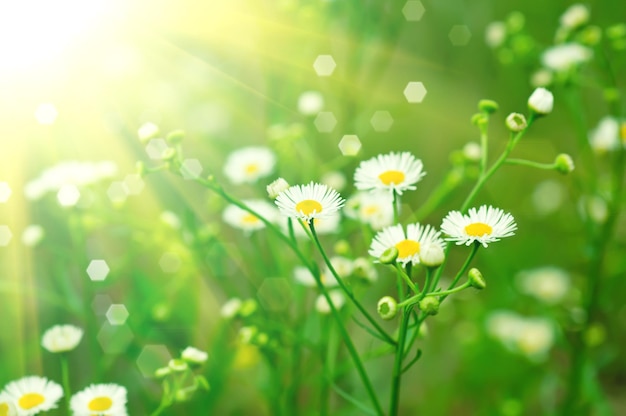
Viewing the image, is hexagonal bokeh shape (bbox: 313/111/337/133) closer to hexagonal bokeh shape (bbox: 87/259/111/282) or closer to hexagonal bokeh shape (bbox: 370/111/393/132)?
hexagonal bokeh shape (bbox: 370/111/393/132)

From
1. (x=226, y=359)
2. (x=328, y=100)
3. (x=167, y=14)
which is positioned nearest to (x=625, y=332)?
(x=328, y=100)

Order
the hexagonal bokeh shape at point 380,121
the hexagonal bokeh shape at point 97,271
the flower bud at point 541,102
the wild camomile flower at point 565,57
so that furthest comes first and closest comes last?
the hexagonal bokeh shape at point 380,121, the wild camomile flower at point 565,57, the hexagonal bokeh shape at point 97,271, the flower bud at point 541,102

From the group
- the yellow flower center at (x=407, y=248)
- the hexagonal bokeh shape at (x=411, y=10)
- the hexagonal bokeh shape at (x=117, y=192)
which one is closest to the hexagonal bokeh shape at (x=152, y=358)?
the hexagonal bokeh shape at (x=117, y=192)

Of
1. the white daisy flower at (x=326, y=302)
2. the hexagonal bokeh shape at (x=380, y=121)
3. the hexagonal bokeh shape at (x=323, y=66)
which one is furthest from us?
the hexagonal bokeh shape at (x=380, y=121)

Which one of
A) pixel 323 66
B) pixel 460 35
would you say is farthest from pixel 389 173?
pixel 460 35

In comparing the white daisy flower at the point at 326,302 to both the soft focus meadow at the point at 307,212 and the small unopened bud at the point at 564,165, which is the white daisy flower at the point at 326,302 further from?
the small unopened bud at the point at 564,165

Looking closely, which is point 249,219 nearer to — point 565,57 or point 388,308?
point 388,308
